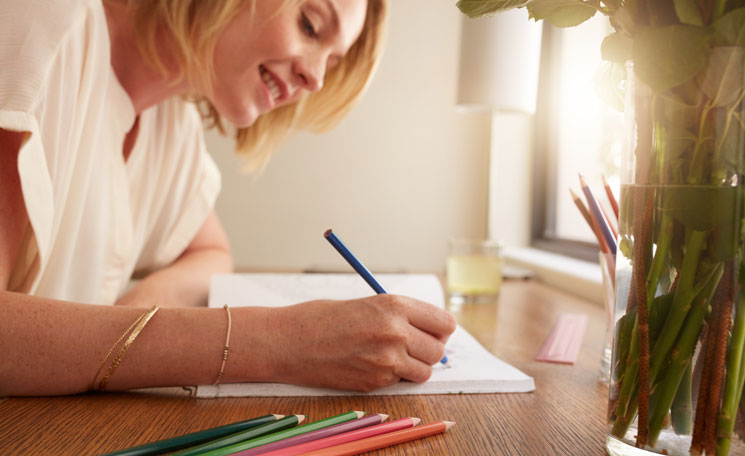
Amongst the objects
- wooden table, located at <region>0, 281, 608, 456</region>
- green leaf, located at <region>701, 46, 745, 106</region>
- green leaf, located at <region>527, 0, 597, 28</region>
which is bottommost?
wooden table, located at <region>0, 281, 608, 456</region>

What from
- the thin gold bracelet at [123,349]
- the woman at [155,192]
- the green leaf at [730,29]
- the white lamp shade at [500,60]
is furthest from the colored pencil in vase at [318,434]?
the white lamp shade at [500,60]

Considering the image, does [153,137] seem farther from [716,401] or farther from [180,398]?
[716,401]

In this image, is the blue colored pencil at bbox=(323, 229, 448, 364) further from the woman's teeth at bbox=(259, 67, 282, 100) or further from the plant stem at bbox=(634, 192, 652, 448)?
the woman's teeth at bbox=(259, 67, 282, 100)

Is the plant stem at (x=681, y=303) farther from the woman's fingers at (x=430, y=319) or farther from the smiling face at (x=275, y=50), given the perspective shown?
the smiling face at (x=275, y=50)

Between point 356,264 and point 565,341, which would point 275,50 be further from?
point 565,341

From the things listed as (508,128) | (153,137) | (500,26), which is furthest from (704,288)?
(508,128)

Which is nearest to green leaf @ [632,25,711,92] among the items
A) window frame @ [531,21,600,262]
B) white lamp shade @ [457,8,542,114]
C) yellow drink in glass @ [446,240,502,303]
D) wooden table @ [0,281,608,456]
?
wooden table @ [0,281,608,456]

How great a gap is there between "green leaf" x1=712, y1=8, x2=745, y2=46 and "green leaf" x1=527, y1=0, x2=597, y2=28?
0.08 metres

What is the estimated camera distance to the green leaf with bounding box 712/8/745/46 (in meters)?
0.31

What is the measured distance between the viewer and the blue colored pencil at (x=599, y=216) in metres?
0.60

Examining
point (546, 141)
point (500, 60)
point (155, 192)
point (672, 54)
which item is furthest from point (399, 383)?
point (546, 141)

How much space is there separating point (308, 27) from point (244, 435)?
2.70 ft

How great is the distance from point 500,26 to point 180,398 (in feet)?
4.99

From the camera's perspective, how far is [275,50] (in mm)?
997
